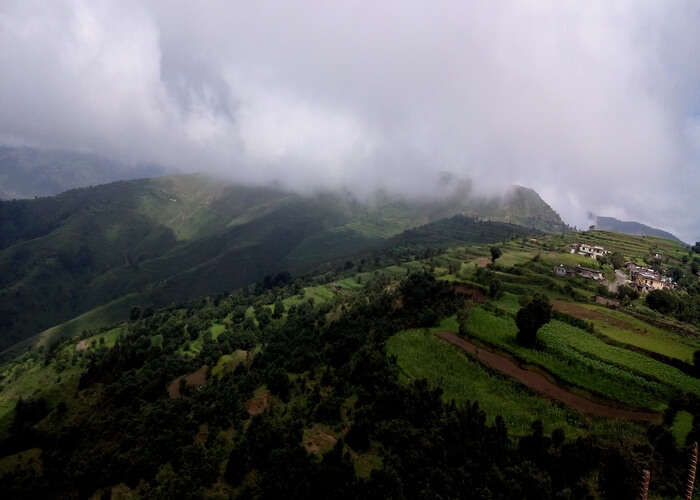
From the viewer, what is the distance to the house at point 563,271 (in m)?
83.7

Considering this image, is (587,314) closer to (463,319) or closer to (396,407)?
(463,319)

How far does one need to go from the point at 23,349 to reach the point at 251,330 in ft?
442

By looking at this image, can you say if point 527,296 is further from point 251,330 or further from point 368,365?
point 251,330

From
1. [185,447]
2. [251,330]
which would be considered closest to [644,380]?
Result: [185,447]

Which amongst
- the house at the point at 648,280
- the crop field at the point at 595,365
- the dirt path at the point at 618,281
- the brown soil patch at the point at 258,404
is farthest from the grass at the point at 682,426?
the brown soil patch at the point at 258,404

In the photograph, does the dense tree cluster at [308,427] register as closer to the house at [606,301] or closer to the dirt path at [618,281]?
the house at [606,301]

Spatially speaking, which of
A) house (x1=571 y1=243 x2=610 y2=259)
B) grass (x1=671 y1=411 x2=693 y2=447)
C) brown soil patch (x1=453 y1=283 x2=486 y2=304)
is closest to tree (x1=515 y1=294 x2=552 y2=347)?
brown soil patch (x1=453 y1=283 x2=486 y2=304)

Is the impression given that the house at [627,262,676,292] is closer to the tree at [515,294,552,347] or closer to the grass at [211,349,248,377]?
the tree at [515,294,552,347]

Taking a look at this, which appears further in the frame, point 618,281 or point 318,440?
point 618,281

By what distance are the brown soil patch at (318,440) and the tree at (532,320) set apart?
27.6 metres

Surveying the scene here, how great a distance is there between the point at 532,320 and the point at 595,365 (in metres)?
8.22

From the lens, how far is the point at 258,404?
195 feet

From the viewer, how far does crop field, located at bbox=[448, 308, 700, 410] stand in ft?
134

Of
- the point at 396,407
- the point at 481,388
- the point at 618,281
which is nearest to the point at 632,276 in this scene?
the point at 618,281
